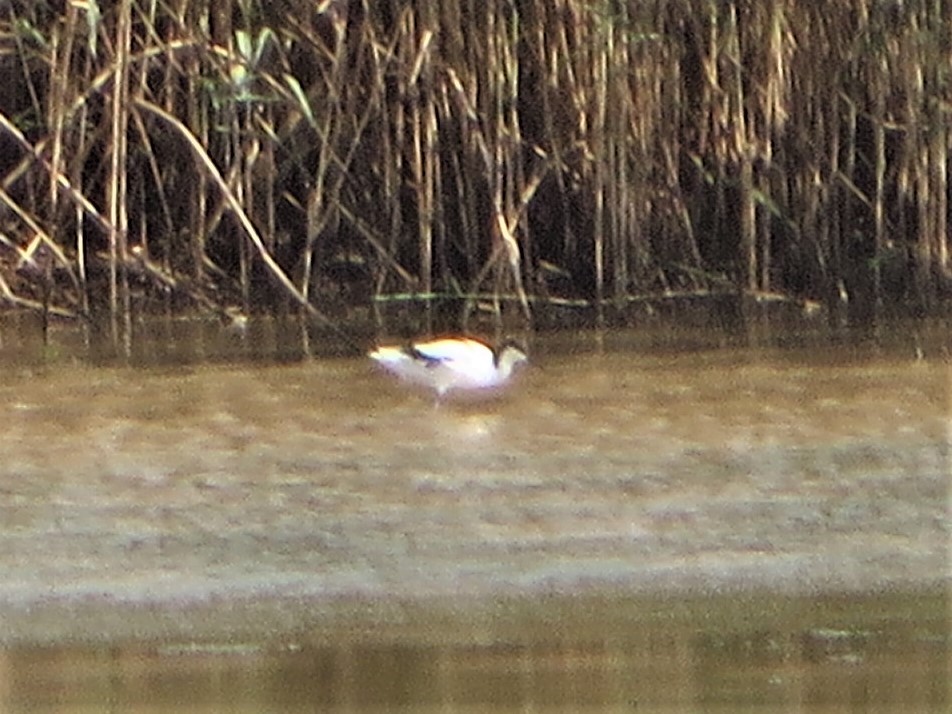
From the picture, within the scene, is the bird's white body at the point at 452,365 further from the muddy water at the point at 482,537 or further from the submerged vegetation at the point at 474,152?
the submerged vegetation at the point at 474,152

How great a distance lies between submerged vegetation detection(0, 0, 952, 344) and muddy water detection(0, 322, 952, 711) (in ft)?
3.42

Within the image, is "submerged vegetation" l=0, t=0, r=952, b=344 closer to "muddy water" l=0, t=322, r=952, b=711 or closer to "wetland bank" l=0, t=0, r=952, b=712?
"wetland bank" l=0, t=0, r=952, b=712

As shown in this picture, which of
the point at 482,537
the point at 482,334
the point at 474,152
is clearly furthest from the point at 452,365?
the point at 482,537

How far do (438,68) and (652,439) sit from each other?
2.03 metres

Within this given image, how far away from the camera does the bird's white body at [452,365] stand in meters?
4.78

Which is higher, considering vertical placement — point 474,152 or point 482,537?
point 474,152

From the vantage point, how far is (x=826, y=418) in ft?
14.0

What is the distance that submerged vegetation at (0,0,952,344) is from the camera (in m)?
5.86

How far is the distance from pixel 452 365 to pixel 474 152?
1.26 meters

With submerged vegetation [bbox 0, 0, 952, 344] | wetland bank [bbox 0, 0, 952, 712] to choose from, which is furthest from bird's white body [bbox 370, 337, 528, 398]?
submerged vegetation [bbox 0, 0, 952, 344]

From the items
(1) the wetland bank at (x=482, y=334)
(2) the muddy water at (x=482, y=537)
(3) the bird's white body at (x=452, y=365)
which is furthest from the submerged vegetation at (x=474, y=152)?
(2) the muddy water at (x=482, y=537)

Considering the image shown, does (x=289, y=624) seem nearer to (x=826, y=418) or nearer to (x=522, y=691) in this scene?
(x=522, y=691)

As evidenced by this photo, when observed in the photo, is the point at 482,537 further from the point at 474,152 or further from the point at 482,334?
the point at 474,152

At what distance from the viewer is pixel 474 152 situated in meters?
5.98
